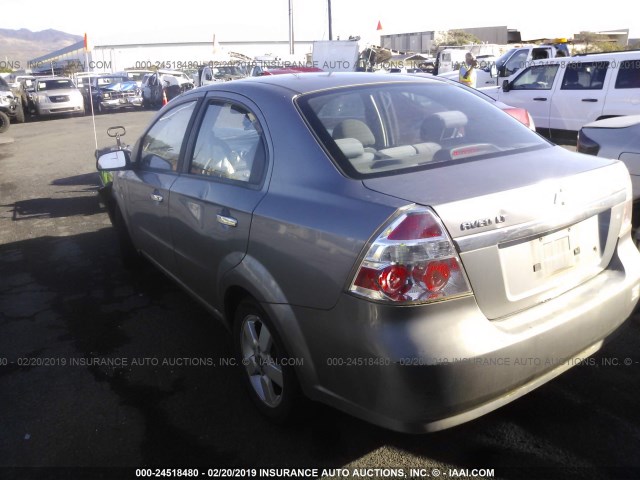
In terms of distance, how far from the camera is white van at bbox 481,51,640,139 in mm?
9109

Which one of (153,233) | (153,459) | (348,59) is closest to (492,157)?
(153,459)

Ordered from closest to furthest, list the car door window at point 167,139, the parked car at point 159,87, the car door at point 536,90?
1. the car door window at point 167,139
2. the car door at point 536,90
3. the parked car at point 159,87

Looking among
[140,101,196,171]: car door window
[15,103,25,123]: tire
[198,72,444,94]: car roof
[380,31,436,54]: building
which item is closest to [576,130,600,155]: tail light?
[198,72,444,94]: car roof

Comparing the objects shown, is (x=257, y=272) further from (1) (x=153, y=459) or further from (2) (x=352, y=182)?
(1) (x=153, y=459)

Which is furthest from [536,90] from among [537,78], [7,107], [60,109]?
[60,109]

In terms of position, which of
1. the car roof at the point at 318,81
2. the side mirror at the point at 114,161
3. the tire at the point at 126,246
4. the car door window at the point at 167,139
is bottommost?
the tire at the point at 126,246

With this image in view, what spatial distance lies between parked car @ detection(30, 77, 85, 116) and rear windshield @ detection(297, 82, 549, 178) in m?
22.0

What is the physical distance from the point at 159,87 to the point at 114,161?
76.0 feet

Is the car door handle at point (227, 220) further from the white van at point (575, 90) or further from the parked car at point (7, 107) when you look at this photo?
the parked car at point (7, 107)

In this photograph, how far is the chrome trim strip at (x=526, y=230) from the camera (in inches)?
83.7

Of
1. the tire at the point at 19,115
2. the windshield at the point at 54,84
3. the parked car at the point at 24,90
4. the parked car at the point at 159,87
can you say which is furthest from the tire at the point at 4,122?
the parked car at the point at 159,87

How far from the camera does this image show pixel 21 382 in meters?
3.48

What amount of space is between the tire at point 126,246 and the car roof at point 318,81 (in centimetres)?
199

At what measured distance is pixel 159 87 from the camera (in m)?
25.9
